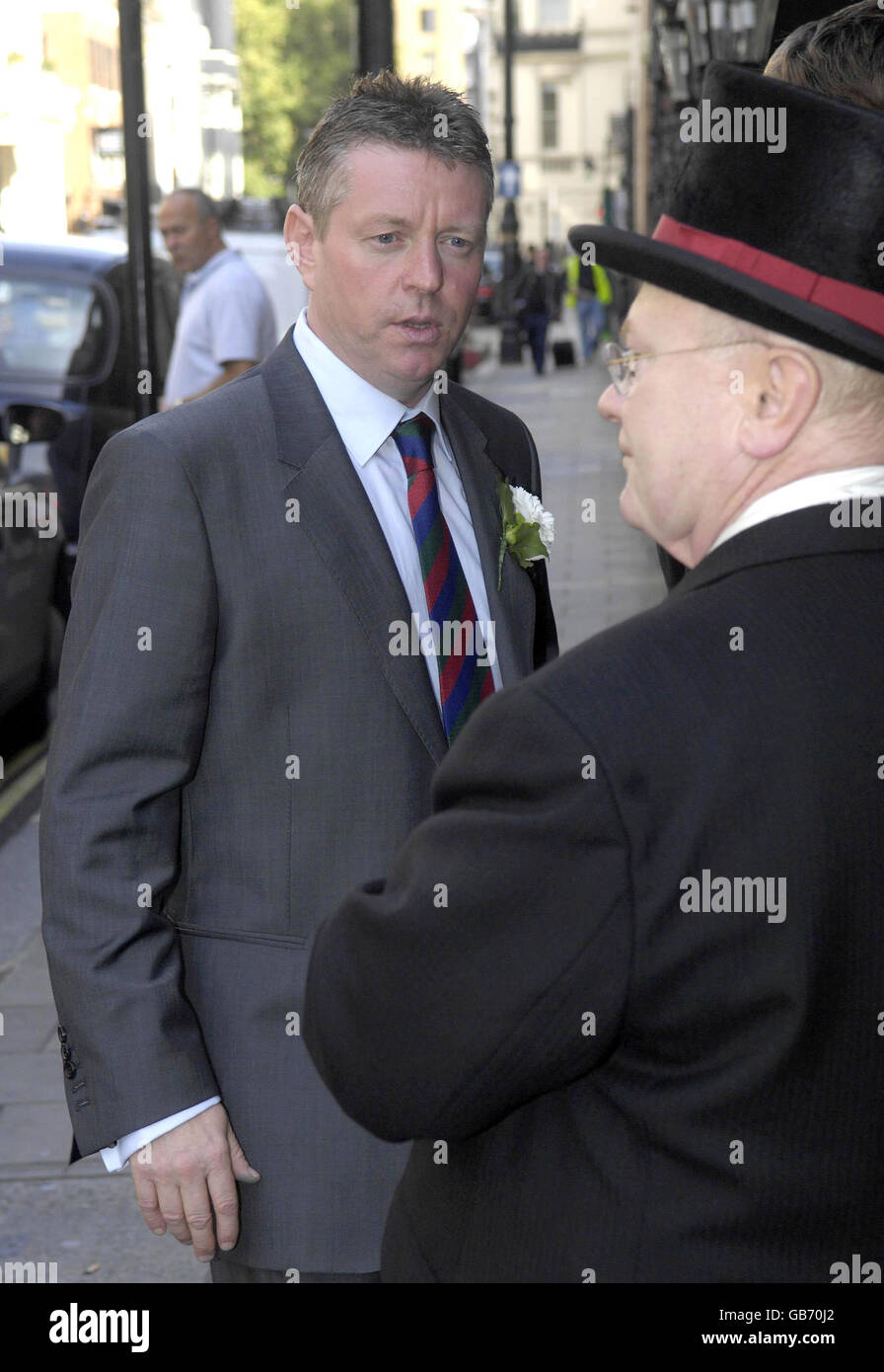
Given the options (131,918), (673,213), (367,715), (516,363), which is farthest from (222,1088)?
(516,363)

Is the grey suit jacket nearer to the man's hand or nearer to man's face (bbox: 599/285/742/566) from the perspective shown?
the man's hand

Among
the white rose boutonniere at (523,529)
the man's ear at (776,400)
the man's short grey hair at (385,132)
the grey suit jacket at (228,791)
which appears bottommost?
the grey suit jacket at (228,791)

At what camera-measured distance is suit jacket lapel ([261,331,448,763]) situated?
7.48ft

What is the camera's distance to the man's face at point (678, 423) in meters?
1.47

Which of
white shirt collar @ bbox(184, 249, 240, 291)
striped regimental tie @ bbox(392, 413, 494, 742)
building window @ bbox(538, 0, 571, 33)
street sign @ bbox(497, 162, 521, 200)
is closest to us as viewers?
striped regimental tie @ bbox(392, 413, 494, 742)

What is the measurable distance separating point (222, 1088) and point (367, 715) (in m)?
0.52

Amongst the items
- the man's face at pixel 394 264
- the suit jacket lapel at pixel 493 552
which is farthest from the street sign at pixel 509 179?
the man's face at pixel 394 264

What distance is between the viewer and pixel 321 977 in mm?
1484

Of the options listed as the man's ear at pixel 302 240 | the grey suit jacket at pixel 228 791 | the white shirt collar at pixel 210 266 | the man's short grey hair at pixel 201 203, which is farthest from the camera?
the man's short grey hair at pixel 201 203

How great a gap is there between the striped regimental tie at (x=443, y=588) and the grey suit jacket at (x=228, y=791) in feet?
0.35

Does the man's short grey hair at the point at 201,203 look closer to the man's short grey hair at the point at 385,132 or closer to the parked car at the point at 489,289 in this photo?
the man's short grey hair at the point at 385,132

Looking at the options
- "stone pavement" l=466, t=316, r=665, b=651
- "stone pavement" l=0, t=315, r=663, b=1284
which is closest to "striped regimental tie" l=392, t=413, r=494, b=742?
"stone pavement" l=466, t=316, r=665, b=651

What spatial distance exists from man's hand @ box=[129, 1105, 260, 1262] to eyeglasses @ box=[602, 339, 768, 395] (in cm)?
111

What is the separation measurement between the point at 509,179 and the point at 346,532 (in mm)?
27028
